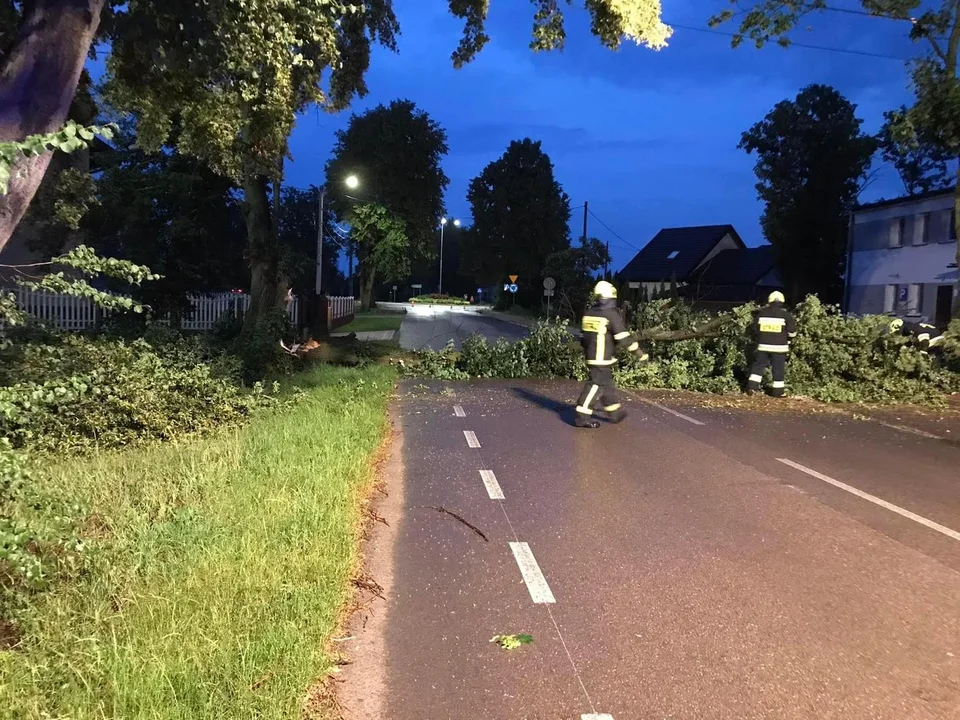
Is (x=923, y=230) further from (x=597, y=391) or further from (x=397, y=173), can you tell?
(x=397, y=173)

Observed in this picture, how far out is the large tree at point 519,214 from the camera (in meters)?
67.4

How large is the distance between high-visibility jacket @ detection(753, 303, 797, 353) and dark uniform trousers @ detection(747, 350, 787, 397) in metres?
0.11

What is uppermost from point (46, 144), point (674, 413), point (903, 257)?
point (903, 257)

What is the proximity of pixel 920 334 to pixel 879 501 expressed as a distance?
27.9ft

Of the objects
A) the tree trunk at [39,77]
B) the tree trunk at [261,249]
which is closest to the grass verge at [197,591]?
the tree trunk at [39,77]

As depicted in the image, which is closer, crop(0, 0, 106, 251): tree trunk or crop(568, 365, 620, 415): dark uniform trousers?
crop(0, 0, 106, 251): tree trunk

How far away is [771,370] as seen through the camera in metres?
12.5

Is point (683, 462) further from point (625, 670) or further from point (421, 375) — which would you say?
point (421, 375)

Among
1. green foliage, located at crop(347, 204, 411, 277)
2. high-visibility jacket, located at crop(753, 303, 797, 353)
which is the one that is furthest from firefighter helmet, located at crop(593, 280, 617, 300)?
green foliage, located at crop(347, 204, 411, 277)

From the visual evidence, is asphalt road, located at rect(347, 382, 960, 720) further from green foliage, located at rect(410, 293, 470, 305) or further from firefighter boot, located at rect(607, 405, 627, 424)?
green foliage, located at rect(410, 293, 470, 305)

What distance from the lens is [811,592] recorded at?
4.38 metres

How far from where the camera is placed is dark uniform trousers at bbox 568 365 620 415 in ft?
31.0

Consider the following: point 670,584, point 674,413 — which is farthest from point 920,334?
point 670,584

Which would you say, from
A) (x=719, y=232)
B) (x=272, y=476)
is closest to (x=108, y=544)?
(x=272, y=476)
